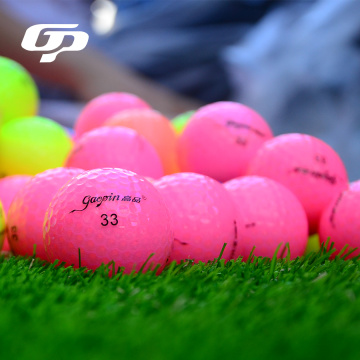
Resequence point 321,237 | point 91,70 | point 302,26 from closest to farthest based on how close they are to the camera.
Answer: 1. point 321,237
2. point 302,26
3. point 91,70

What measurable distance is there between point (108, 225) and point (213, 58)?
12.7 feet

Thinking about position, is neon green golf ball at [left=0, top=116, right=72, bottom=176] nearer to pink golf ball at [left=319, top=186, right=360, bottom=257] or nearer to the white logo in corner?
the white logo in corner

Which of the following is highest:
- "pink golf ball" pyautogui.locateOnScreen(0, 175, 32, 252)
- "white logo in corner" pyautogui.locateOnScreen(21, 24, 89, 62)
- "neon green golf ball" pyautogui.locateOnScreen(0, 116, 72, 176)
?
"white logo in corner" pyautogui.locateOnScreen(21, 24, 89, 62)

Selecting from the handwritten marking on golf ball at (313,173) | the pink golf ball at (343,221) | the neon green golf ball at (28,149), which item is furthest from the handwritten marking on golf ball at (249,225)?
the neon green golf ball at (28,149)

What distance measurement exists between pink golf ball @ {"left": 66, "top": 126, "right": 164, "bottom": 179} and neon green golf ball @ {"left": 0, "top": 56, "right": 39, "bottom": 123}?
51 centimetres

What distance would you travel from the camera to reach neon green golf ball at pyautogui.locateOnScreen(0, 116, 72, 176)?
175 cm

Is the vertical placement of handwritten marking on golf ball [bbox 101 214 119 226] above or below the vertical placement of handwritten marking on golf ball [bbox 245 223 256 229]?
above

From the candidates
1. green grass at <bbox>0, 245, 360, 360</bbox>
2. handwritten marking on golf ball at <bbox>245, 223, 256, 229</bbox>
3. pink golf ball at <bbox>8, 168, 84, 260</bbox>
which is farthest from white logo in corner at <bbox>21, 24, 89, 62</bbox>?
green grass at <bbox>0, 245, 360, 360</bbox>

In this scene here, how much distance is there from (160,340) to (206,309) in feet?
0.48

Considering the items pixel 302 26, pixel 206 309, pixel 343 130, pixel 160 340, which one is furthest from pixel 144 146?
pixel 302 26

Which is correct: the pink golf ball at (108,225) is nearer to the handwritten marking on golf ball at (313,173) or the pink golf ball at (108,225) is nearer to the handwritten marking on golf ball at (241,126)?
the handwritten marking on golf ball at (313,173)

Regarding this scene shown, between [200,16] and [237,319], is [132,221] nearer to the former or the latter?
[237,319]

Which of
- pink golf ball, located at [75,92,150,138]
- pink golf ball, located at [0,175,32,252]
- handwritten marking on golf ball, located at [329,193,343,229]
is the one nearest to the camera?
handwritten marking on golf ball, located at [329,193,343,229]

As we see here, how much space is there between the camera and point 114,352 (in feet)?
1.99
